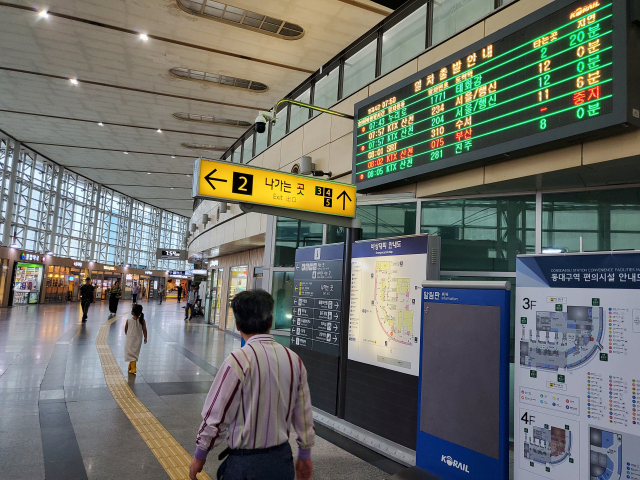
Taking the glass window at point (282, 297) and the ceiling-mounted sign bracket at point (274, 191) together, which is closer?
the ceiling-mounted sign bracket at point (274, 191)

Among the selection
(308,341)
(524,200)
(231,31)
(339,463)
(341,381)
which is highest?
(231,31)

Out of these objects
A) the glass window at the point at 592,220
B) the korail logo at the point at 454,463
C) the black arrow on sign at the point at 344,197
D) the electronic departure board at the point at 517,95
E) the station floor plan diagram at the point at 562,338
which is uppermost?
the electronic departure board at the point at 517,95

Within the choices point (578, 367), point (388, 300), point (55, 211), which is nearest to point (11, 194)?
point (55, 211)

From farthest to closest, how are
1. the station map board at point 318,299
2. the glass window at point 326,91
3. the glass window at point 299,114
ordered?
the glass window at point 299,114 < the glass window at point 326,91 < the station map board at point 318,299

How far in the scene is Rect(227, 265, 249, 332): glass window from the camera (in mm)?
15734

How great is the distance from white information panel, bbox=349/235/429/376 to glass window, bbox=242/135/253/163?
358 inches

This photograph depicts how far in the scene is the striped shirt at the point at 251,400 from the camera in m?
1.94

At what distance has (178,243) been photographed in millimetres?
45875

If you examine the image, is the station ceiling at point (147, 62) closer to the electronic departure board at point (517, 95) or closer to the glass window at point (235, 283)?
the electronic departure board at point (517, 95)

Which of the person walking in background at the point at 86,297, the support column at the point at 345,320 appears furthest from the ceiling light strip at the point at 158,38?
the person walking in background at the point at 86,297

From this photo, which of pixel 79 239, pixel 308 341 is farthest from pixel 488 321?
pixel 79 239

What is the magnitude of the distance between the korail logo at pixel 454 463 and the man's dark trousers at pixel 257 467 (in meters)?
2.01

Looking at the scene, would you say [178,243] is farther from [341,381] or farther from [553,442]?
[553,442]

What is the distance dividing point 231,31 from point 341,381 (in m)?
7.27
